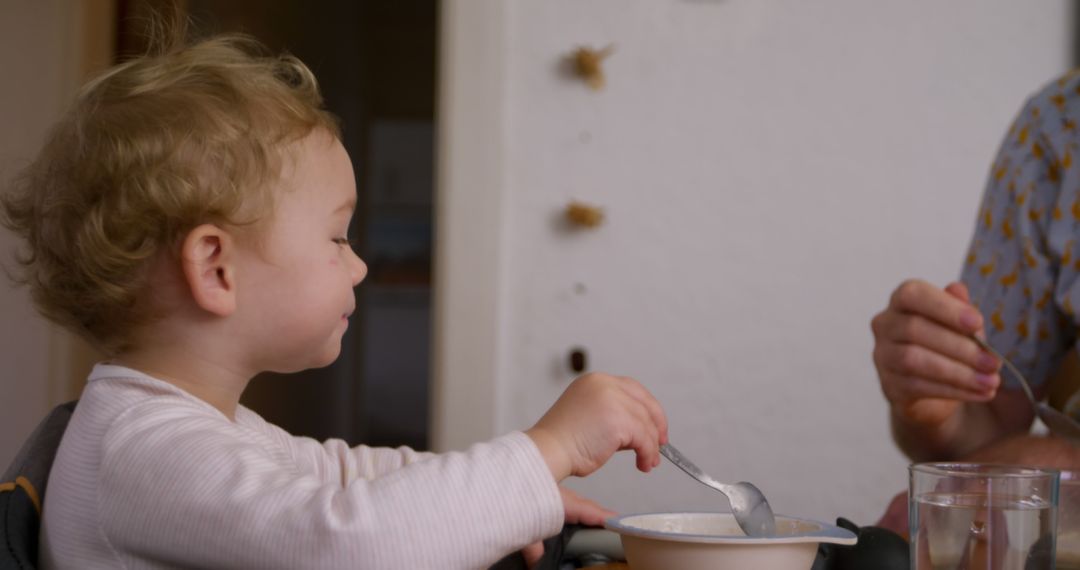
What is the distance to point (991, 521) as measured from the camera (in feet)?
1.91

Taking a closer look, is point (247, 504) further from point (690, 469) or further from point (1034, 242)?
point (1034, 242)

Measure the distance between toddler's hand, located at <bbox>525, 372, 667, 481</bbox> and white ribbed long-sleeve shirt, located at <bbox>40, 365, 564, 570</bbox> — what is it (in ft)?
0.09

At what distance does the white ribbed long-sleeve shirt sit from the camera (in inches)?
23.9

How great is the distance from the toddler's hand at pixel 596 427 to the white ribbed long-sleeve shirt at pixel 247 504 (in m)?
0.03

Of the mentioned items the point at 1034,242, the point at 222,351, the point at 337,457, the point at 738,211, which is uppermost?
the point at 738,211

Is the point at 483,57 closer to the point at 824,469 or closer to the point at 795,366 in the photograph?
the point at 795,366

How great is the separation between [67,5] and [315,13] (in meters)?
1.86

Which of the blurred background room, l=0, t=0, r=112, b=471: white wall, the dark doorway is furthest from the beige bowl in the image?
the dark doorway

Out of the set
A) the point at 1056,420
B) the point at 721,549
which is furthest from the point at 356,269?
the point at 1056,420

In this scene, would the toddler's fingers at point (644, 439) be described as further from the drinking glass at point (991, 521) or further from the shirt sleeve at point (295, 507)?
the drinking glass at point (991, 521)

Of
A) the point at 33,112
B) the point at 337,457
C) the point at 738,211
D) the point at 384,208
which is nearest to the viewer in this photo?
the point at 337,457

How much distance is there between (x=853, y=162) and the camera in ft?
7.55

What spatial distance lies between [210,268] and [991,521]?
0.54 m

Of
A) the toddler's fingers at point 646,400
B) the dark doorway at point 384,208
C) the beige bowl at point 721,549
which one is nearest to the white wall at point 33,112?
the dark doorway at point 384,208
